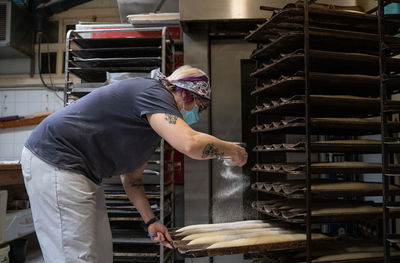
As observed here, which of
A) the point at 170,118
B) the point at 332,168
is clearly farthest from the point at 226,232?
the point at 170,118

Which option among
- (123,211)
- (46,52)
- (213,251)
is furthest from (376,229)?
(46,52)

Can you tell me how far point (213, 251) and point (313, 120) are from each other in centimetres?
83

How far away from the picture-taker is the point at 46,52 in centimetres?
466

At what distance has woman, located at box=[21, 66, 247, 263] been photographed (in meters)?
1.38

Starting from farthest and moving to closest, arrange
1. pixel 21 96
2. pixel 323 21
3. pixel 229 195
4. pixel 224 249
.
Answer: pixel 21 96, pixel 229 195, pixel 323 21, pixel 224 249

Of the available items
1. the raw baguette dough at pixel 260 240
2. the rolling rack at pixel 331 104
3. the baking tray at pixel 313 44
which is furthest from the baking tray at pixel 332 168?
the baking tray at pixel 313 44

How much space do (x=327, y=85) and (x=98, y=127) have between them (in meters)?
1.34

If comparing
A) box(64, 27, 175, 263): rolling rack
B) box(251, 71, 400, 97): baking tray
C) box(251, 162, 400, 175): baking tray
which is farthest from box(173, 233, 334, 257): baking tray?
box(64, 27, 175, 263): rolling rack

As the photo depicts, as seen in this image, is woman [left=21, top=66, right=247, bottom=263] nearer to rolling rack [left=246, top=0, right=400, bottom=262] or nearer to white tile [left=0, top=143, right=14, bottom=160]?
rolling rack [left=246, top=0, right=400, bottom=262]

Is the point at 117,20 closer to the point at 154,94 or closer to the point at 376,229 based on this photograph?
the point at 154,94

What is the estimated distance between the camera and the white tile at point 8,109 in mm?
4531

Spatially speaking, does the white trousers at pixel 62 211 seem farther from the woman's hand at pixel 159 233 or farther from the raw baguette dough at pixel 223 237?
the raw baguette dough at pixel 223 237

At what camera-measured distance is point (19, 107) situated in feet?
14.9

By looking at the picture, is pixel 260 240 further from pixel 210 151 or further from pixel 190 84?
pixel 190 84
